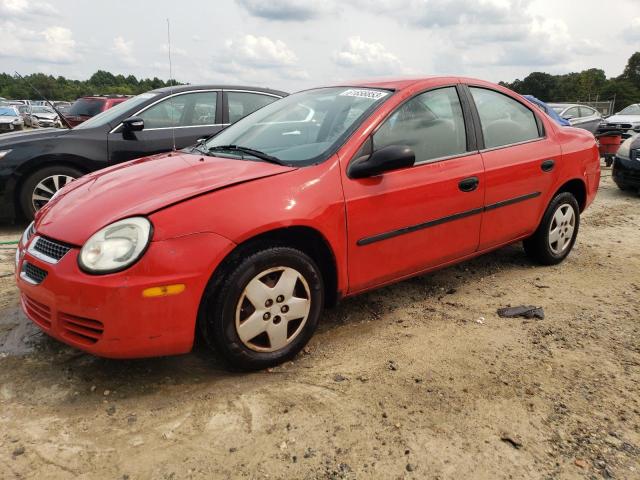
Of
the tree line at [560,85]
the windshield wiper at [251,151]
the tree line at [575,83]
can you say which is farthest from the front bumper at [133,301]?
the tree line at [575,83]

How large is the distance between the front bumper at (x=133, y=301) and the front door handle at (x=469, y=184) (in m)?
1.68

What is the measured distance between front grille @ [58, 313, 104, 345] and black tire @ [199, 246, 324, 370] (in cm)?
46

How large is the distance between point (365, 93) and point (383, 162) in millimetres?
726

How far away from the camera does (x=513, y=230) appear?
398 centimetres

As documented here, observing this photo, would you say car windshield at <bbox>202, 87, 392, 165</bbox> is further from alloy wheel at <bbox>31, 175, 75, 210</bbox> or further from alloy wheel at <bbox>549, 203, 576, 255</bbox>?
alloy wheel at <bbox>31, 175, 75, 210</bbox>

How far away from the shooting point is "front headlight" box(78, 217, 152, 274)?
2.32m

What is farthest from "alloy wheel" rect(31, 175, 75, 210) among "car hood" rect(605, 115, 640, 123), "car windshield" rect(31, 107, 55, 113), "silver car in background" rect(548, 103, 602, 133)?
"car windshield" rect(31, 107, 55, 113)

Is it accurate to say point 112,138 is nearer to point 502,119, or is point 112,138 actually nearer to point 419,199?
point 419,199

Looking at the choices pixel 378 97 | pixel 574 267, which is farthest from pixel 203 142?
pixel 574 267

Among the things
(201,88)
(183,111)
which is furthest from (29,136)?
(201,88)

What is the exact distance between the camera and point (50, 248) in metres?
2.52

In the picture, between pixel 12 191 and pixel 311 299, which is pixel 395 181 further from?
pixel 12 191

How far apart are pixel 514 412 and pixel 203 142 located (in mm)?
2625

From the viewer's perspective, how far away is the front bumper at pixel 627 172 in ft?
26.2
